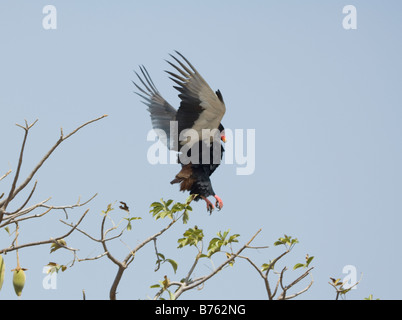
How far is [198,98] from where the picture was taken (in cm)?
823

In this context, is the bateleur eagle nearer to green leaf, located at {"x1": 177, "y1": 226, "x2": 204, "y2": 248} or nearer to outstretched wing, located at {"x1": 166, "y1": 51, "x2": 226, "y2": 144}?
outstretched wing, located at {"x1": 166, "y1": 51, "x2": 226, "y2": 144}

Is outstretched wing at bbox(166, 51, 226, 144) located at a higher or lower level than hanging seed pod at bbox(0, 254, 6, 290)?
higher

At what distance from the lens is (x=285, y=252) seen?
4703mm

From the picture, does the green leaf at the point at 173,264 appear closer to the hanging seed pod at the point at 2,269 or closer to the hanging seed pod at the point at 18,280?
the hanging seed pod at the point at 18,280

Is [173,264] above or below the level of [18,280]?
below

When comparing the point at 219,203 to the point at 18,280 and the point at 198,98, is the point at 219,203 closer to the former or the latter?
the point at 198,98

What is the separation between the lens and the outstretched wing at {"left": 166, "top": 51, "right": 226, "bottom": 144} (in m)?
8.18

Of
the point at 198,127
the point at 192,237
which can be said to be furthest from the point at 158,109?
the point at 192,237

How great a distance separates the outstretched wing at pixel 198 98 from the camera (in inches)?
322

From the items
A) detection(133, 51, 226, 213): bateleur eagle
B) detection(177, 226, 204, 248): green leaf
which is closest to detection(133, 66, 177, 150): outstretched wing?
detection(133, 51, 226, 213): bateleur eagle

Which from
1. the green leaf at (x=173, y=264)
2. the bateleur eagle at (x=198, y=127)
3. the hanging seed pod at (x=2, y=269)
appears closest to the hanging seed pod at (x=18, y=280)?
the hanging seed pod at (x=2, y=269)

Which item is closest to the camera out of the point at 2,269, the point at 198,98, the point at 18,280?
the point at 2,269
